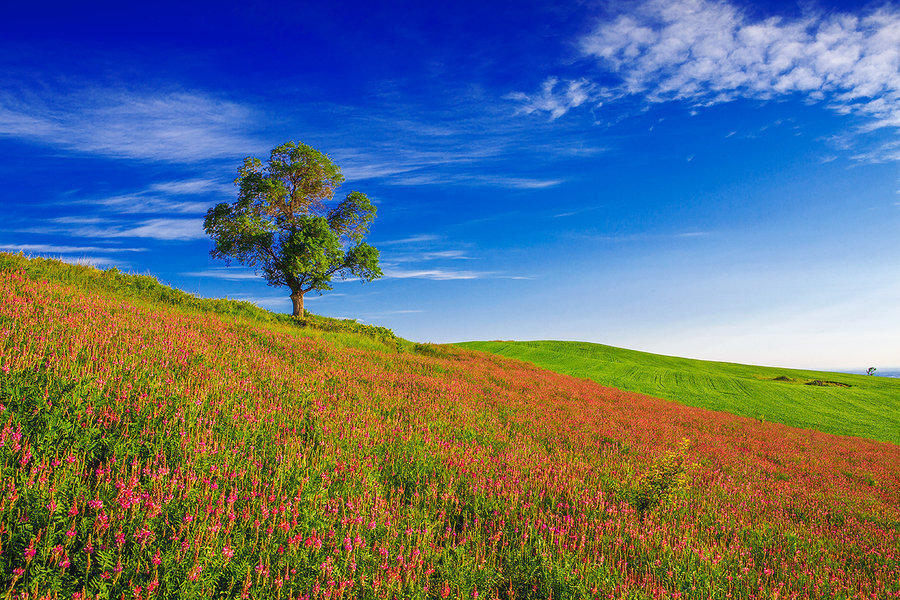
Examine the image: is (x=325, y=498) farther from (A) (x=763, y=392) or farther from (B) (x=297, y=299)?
(A) (x=763, y=392)

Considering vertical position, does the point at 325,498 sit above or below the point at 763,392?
above

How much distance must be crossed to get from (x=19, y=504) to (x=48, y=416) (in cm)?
117

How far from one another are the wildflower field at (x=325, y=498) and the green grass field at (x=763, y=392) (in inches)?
815

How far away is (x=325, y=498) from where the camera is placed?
384cm

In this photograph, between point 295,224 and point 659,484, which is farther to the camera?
point 295,224

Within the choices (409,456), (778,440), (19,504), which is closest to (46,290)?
(19,504)

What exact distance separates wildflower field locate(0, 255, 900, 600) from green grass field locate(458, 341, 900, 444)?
20.7 meters

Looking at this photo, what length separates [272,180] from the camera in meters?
24.6

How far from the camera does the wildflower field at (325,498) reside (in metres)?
2.74

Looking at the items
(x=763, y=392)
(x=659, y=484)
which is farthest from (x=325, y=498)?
(x=763, y=392)

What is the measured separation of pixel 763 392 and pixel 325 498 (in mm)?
42019

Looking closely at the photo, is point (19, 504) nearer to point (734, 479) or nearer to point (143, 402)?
point (143, 402)

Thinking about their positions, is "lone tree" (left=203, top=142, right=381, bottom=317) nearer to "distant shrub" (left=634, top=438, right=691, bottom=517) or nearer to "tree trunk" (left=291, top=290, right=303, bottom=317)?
"tree trunk" (left=291, top=290, right=303, bottom=317)

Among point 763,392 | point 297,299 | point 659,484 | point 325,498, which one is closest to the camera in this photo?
point 325,498
